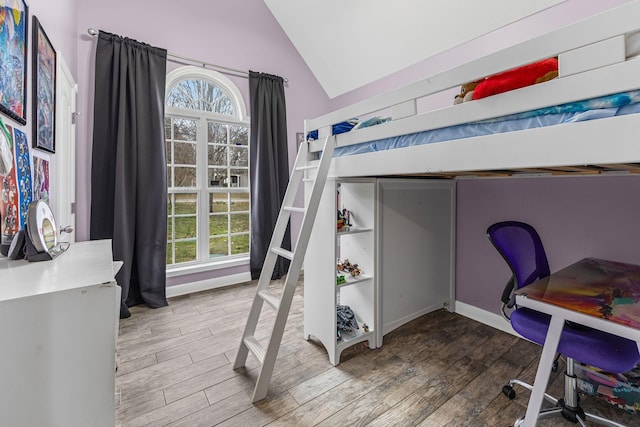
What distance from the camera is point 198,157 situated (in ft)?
10.7

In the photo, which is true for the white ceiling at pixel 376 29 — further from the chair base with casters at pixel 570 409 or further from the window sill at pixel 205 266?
the window sill at pixel 205 266

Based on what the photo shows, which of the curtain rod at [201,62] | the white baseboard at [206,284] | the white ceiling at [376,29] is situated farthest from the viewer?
the white baseboard at [206,284]

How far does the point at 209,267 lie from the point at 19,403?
8.28 feet

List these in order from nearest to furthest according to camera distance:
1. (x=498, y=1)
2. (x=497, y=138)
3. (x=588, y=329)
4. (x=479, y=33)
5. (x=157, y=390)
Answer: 1. (x=497, y=138)
2. (x=588, y=329)
3. (x=157, y=390)
4. (x=498, y=1)
5. (x=479, y=33)

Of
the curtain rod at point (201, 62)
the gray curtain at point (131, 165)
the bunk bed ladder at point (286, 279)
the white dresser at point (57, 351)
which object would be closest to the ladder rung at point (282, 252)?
the bunk bed ladder at point (286, 279)

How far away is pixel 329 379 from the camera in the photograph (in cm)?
173

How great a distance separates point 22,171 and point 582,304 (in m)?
2.58

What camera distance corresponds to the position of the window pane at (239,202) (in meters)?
3.52

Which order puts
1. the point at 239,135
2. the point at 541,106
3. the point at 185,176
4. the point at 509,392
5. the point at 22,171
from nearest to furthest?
the point at 541,106 < the point at 22,171 < the point at 509,392 < the point at 185,176 < the point at 239,135

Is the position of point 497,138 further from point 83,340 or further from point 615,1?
point 615,1

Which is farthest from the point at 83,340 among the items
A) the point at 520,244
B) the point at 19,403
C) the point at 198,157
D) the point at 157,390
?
the point at 198,157

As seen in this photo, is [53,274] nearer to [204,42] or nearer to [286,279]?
[286,279]

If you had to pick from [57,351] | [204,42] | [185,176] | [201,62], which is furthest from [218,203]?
[57,351]

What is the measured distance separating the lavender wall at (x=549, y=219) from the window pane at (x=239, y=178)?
240cm
